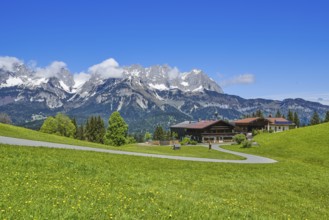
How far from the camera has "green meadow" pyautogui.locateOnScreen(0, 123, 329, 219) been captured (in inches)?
575

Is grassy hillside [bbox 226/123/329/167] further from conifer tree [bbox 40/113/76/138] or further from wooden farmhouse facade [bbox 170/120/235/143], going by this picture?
conifer tree [bbox 40/113/76/138]

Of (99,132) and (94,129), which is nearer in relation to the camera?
(94,129)

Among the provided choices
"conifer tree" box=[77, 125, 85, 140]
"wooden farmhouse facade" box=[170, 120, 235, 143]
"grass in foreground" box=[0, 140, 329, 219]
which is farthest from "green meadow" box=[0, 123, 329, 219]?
"conifer tree" box=[77, 125, 85, 140]

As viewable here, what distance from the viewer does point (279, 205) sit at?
22062 mm

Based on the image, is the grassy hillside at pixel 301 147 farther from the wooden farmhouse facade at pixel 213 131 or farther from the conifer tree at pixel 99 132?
the conifer tree at pixel 99 132

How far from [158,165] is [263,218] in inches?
786

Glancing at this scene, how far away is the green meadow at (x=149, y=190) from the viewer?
14.6 m

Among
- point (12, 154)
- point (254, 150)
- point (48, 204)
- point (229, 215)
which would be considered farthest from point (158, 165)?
point (254, 150)

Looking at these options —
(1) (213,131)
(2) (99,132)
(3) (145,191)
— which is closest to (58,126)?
(2) (99,132)

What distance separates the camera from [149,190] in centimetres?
2100

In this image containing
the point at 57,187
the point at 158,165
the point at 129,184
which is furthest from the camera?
the point at 158,165

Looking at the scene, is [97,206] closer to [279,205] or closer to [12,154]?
[279,205]

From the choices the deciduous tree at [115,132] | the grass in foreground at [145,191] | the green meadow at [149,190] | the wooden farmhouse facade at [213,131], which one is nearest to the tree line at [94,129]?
the deciduous tree at [115,132]

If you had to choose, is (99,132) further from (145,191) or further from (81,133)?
(145,191)
